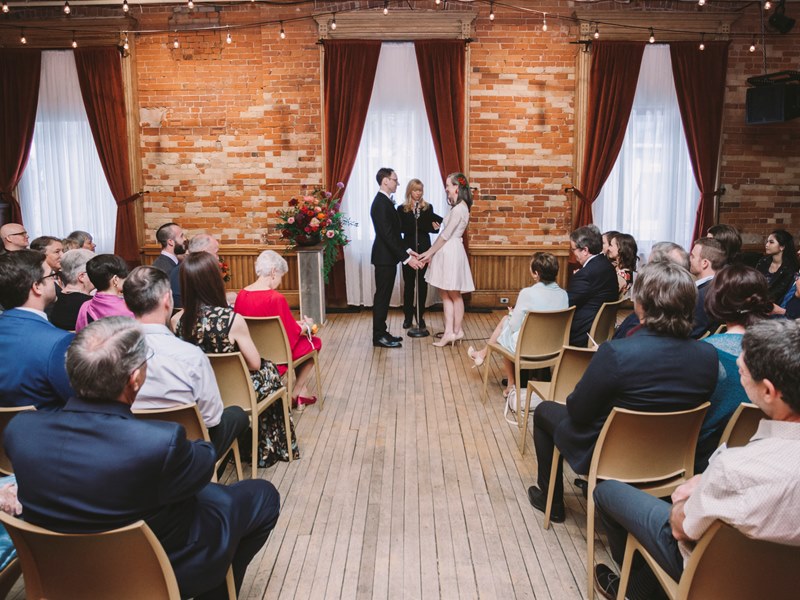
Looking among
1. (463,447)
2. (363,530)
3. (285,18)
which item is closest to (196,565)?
(363,530)

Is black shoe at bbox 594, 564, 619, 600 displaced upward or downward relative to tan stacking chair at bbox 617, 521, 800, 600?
downward

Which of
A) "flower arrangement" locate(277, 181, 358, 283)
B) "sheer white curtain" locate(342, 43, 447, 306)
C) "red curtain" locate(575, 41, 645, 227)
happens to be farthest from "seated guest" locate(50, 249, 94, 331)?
"red curtain" locate(575, 41, 645, 227)

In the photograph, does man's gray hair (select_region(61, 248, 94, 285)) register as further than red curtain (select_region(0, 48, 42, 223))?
No

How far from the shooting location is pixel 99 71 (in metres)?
8.27

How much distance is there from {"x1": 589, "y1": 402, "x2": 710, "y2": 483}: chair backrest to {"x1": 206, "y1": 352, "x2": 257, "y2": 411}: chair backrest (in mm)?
1795

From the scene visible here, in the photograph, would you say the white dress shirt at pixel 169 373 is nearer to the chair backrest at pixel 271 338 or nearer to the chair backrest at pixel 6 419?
the chair backrest at pixel 6 419

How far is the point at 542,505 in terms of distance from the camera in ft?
11.3

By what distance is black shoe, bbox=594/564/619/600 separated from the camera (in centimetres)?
270

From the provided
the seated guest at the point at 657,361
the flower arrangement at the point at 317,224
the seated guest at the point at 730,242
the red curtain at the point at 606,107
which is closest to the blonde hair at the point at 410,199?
the flower arrangement at the point at 317,224

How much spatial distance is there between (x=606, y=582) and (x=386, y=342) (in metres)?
4.30

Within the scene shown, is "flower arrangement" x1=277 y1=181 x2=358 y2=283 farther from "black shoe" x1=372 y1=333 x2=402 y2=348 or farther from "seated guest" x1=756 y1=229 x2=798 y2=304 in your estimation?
"seated guest" x1=756 y1=229 x2=798 y2=304

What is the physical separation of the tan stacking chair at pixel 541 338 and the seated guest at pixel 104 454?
287cm

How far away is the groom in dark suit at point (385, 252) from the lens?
22.4 ft

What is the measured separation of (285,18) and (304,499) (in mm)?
6420
